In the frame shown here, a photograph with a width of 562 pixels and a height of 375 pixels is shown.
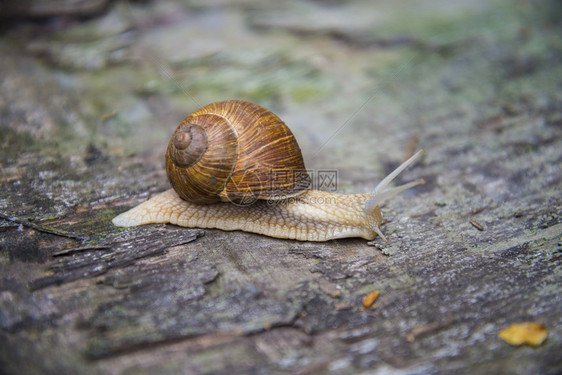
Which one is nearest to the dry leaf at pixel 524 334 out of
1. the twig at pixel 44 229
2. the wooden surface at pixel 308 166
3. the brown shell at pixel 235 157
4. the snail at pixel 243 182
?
the wooden surface at pixel 308 166

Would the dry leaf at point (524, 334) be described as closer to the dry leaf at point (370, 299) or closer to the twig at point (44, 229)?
the dry leaf at point (370, 299)

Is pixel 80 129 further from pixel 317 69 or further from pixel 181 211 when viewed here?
pixel 317 69

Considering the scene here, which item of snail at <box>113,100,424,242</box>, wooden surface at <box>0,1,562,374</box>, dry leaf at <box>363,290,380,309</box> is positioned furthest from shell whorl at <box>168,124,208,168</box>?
dry leaf at <box>363,290,380,309</box>

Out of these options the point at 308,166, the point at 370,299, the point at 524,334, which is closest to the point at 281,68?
the point at 308,166

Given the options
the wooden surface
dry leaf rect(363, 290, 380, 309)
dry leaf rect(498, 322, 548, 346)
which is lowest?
dry leaf rect(498, 322, 548, 346)

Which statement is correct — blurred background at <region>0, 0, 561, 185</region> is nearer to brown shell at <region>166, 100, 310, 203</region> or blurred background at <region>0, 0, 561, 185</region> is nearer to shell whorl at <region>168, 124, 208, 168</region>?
brown shell at <region>166, 100, 310, 203</region>

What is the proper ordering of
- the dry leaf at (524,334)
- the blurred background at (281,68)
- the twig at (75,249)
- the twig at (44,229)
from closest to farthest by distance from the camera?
the dry leaf at (524,334) → the twig at (75,249) → the twig at (44,229) → the blurred background at (281,68)
